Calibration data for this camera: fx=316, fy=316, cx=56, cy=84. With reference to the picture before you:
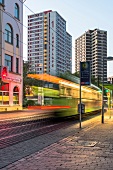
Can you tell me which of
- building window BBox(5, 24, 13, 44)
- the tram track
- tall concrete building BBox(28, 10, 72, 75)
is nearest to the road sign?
the tram track

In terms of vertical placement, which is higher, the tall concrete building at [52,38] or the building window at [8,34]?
the building window at [8,34]

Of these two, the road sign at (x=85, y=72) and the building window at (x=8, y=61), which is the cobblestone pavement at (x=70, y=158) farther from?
the building window at (x=8, y=61)

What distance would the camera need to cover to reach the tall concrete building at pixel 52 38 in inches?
1104

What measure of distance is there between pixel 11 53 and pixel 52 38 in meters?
15.4

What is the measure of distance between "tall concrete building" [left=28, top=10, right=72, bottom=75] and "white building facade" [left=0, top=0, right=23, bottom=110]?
8249 mm

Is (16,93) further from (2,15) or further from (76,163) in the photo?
(76,163)

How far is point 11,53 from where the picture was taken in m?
43.2

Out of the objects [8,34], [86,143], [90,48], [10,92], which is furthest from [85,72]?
[10,92]

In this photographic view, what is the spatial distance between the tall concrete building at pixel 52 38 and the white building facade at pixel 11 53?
8.25 m

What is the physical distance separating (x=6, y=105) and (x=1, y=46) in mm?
7915

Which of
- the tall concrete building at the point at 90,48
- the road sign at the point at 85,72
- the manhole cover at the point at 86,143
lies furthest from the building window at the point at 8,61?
the manhole cover at the point at 86,143

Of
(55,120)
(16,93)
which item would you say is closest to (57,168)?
(55,120)

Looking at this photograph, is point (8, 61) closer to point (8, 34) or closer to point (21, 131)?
point (8, 34)

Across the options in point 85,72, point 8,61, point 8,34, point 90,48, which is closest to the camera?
point 85,72
